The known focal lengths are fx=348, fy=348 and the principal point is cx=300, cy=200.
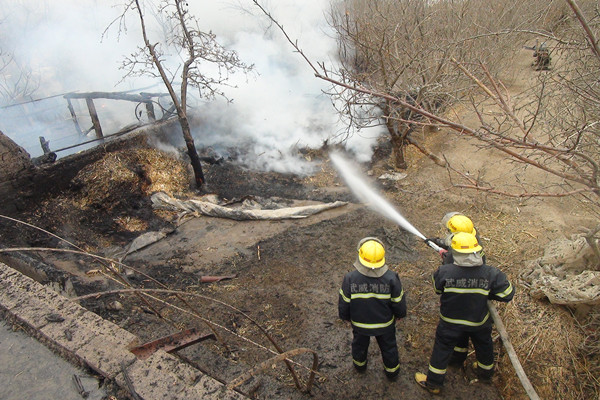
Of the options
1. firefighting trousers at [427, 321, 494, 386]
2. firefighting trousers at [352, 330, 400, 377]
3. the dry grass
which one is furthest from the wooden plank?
the dry grass

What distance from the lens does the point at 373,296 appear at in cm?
322

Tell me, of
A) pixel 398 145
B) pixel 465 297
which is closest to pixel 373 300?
pixel 465 297

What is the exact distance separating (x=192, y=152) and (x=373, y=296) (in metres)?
6.63

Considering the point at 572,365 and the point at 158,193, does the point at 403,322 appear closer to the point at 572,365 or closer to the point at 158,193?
the point at 572,365

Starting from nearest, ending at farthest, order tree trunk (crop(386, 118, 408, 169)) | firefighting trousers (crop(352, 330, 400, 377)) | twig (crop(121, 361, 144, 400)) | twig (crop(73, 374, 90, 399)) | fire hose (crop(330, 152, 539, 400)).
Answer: twig (crop(121, 361, 144, 400)) → twig (crop(73, 374, 90, 399)) → firefighting trousers (crop(352, 330, 400, 377)) → fire hose (crop(330, 152, 539, 400)) → tree trunk (crop(386, 118, 408, 169))

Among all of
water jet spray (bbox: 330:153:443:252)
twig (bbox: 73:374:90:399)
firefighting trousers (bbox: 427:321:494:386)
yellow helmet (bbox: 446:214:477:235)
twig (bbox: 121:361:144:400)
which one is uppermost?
yellow helmet (bbox: 446:214:477:235)

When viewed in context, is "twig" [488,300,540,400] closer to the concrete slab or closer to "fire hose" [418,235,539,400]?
"fire hose" [418,235,539,400]

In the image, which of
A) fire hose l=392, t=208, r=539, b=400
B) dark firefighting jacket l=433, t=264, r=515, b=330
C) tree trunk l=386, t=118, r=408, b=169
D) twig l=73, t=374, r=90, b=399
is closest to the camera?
twig l=73, t=374, r=90, b=399

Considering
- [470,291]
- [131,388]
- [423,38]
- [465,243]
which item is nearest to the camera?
[131,388]

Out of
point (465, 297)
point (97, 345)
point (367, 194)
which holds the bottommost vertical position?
point (367, 194)

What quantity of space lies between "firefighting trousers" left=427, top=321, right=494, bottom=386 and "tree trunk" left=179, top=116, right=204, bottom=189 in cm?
689

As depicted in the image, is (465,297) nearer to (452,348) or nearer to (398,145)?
(452,348)

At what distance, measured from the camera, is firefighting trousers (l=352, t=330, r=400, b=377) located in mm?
3475

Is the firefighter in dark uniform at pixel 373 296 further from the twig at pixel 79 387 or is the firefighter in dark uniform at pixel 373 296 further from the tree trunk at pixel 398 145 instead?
the tree trunk at pixel 398 145
